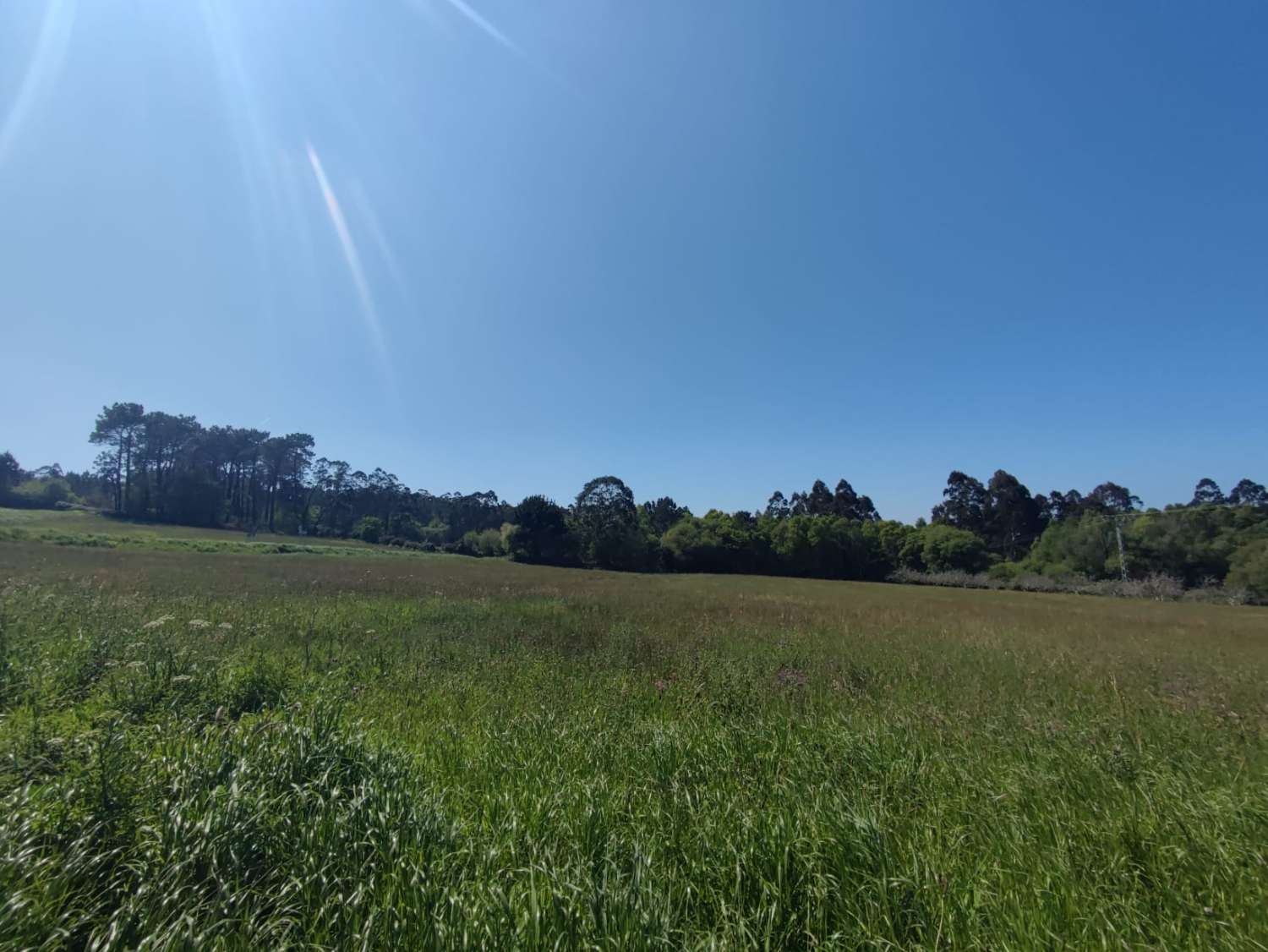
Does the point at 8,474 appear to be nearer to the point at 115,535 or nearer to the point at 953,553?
Result: the point at 115,535

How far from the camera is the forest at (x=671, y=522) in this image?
56531mm

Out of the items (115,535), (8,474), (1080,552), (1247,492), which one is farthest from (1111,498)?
(8,474)

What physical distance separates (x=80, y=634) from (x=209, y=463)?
103m

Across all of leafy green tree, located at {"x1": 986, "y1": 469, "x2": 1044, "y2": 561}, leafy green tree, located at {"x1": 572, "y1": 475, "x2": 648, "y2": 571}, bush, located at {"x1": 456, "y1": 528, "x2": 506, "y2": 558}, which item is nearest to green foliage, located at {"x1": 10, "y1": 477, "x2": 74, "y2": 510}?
bush, located at {"x1": 456, "y1": 528, "x2": 506, "y2": 558}

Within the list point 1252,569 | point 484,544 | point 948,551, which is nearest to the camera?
point 1252,569

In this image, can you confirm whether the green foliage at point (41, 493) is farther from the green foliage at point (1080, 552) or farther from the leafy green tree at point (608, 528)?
the green foliage at point (1080, 552)

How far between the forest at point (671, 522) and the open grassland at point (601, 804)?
54.7m

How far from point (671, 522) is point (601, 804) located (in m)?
91.2

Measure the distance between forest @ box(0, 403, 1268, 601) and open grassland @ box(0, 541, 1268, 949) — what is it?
54718 mm

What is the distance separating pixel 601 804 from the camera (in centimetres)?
378

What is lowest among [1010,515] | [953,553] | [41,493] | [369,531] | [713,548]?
[369,531]

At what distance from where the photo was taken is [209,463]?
8600cm

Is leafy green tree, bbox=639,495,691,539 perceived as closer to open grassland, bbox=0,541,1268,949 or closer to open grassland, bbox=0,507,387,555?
open grassland, bbox=0,507,387,555

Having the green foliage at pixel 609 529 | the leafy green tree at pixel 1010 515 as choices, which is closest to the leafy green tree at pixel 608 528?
the green foliage at pixel 609 529
